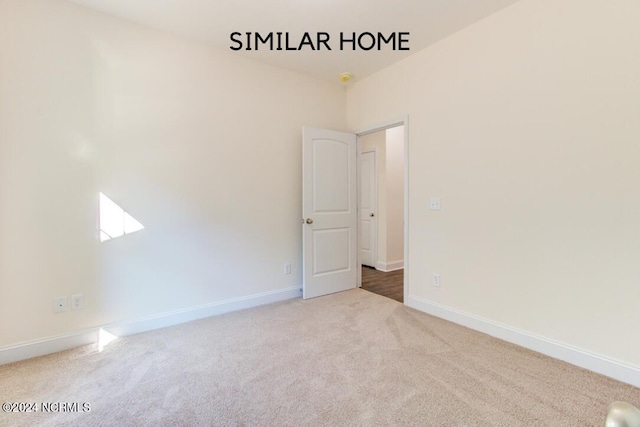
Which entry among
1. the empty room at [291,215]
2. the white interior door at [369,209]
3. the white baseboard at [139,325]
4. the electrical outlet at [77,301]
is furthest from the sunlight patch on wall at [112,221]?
the white interior door at [369,209]

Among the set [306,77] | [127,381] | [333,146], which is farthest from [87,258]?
[306,77]

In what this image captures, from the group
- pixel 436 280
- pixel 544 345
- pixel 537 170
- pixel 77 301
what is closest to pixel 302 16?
pixel 537 170

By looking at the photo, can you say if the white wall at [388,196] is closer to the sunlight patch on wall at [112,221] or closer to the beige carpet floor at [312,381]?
the beige carpet floor at [312,381]

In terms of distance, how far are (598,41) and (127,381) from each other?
3.75 m

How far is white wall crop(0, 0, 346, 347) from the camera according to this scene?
2152mm

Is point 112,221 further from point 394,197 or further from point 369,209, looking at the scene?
point 394,197

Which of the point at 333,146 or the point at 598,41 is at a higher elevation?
the point at 598,41

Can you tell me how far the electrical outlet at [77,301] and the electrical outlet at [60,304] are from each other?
0.04 metres

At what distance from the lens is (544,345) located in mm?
2184

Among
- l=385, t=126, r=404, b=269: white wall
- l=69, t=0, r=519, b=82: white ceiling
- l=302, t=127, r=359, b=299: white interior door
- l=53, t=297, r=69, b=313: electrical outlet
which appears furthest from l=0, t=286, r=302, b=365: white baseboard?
l=69, t=0, r=519, b=82: white ceiling

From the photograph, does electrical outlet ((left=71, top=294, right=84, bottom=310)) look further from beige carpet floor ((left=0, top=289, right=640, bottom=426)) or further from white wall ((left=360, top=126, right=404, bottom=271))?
white wall ((left=360, top=126, right=404, bottom=271))

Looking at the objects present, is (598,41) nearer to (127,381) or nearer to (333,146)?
(333,146)

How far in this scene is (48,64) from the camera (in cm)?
222

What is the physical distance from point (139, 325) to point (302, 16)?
9.86ft
